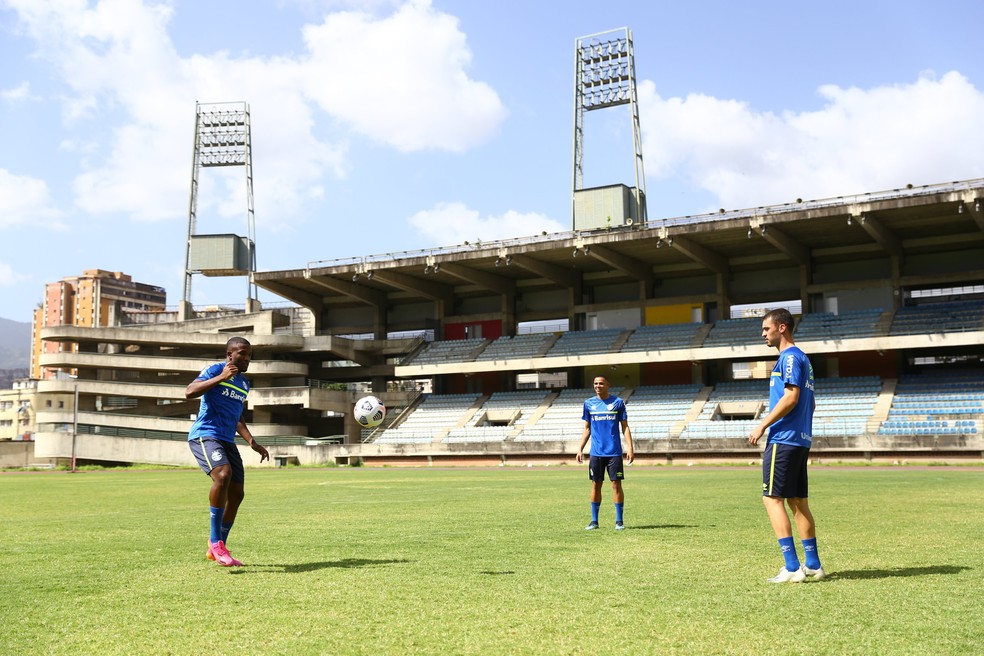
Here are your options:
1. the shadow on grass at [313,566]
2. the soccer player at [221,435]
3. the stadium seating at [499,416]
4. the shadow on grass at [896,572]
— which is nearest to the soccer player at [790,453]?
the shadow on grass at [896,572]

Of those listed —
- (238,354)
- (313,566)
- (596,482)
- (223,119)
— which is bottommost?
(313,566)

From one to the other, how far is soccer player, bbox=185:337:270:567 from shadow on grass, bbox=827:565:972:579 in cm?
545

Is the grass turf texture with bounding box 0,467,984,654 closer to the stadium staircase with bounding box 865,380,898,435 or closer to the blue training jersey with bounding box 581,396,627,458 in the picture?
the blue training jersey with bounding box 581,396,627,458

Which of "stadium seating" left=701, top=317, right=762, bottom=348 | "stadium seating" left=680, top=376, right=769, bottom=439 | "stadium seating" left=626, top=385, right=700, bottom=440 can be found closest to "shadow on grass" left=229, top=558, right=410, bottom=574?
"stadium seating" left=680, top=376, right=769, bottom=439

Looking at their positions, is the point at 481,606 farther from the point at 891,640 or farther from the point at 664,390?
the point at 664,390

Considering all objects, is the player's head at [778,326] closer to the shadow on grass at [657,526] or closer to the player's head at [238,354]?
the shadow on grass at [657,526]

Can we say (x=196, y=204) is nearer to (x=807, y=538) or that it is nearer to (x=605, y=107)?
(x=605, y=107)

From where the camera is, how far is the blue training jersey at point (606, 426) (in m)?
11.9

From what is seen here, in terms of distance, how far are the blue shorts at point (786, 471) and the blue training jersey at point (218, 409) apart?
508 centimetres

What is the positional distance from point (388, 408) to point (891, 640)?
53116 mm

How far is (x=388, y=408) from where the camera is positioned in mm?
57375

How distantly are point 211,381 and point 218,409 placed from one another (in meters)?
0.42

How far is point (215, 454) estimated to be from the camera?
8680 millimetres

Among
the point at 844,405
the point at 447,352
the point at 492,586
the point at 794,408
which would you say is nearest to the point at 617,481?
the point at 794,408
